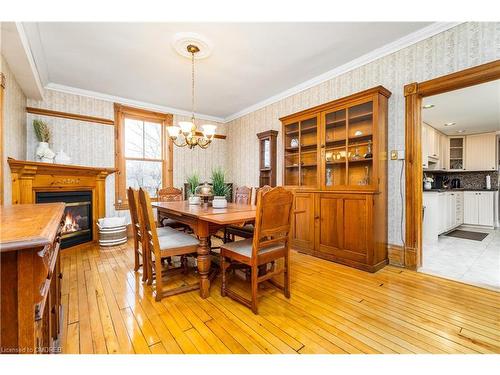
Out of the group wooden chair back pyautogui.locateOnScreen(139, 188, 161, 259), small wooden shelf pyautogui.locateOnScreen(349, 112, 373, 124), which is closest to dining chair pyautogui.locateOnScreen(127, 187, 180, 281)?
wooden chair back pyautogui.locateOnScreen(139, 188, 161, 259)

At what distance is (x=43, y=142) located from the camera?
11.6ft

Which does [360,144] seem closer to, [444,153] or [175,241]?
[175,241]

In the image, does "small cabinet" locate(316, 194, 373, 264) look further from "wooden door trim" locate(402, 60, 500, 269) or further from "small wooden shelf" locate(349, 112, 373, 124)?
"small wooden shelf" locate(349, 112, 373, 124)

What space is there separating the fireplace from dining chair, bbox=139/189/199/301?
2118 millimetres

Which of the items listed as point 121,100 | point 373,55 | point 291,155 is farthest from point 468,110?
point 121,100

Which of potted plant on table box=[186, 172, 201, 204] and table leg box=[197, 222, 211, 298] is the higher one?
potted plant on table box=[186, 172, 201, 204]

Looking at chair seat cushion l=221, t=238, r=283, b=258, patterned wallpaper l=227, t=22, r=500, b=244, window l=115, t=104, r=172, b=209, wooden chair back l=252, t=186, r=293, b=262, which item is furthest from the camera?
window l=115, t=104, r=172, b=209

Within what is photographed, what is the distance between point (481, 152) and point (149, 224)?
24.9 ft

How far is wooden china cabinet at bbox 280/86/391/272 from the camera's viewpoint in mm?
2648

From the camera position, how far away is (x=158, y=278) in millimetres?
1970

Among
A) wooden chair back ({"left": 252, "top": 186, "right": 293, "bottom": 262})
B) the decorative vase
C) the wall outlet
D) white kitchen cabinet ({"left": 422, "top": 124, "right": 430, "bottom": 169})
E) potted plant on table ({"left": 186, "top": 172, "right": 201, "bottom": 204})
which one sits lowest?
wooden chair back ({"left": 252, "top": 186, "right": 293, "bottom": 262})
